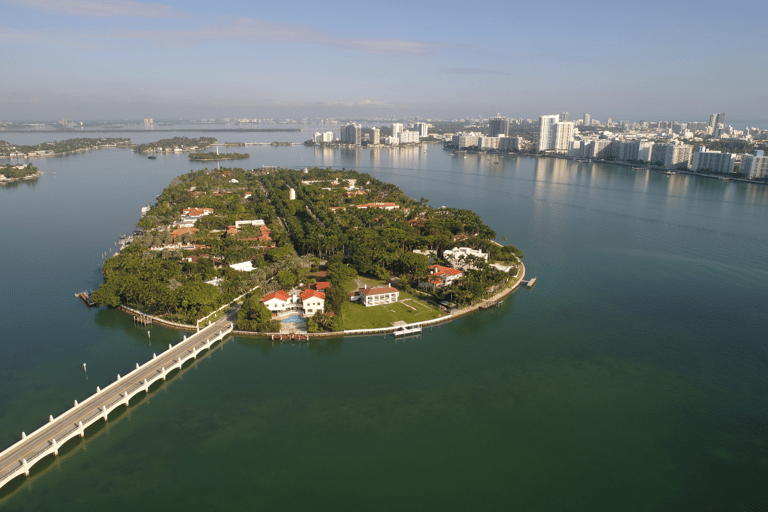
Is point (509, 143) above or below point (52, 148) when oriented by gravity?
above

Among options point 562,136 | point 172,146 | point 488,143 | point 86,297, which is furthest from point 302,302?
point 172,146

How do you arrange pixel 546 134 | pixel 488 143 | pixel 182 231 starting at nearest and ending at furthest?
1. pixel 182 231
2. pixel 546 134
3. pixel 488 143

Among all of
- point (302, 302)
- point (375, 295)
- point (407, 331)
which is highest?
point (375, 295)

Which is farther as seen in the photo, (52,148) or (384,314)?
(52,148)

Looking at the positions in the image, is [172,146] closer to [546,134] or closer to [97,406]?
[546,134]

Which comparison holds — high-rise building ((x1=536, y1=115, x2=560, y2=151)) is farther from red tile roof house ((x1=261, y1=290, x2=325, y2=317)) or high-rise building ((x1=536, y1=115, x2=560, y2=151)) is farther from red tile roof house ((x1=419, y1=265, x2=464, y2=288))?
red tile roof house ((x1=261, y1=290, x2=325, y2=317))

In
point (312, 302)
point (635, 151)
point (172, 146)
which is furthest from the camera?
point (172, 146)
